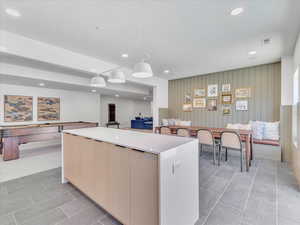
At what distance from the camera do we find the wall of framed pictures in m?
4.25

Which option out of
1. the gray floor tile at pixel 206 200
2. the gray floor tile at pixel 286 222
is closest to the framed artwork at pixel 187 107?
the gray floor tile at pixel 206 200

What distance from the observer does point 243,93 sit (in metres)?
4.67

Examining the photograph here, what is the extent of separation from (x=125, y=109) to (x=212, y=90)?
7.67m

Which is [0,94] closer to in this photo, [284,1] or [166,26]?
[166,26]

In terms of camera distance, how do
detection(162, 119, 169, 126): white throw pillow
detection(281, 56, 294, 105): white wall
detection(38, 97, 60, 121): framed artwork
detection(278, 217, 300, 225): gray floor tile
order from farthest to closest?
1. detection(162, 119, 169, 126): white throw pillow
2. detection(38, 97, 60, 121): framed artwork
3. detection(281, 56, 294, 105): white wall
4. detection(278, 217, 300, 225): gray floor tile

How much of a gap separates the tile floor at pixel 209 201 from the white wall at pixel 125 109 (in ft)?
23.8

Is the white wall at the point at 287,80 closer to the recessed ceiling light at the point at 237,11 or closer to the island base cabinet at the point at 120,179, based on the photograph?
the recessed ceiling light at the point at 237,11

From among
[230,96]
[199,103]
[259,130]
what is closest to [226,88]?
[230,96]

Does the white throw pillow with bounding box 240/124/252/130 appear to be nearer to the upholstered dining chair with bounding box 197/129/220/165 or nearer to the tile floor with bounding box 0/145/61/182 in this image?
the upholstered dining chair with bounding box 197/129/220/165

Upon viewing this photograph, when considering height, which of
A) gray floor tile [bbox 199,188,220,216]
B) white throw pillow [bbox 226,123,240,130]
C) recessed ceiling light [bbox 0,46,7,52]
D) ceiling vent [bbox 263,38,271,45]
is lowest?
gray floor tile [bbox 199,188,220,216]

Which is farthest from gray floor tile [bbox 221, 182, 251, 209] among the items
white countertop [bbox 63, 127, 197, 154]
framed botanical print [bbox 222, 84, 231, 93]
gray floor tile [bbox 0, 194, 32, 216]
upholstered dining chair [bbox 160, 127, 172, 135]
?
framed botanical print [bbox 222, 84, 231, 93]

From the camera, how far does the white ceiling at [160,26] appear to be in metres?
1.91

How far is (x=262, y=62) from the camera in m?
4.16

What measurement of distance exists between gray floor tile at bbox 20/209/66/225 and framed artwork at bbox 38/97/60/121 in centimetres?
506
